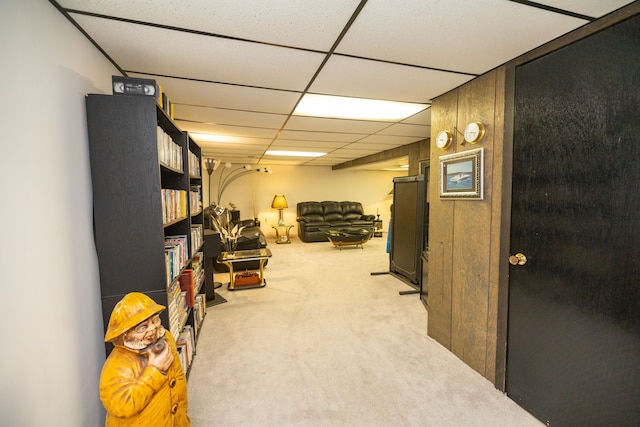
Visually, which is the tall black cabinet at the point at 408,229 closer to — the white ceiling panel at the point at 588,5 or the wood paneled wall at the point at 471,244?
the wood paneled wall at the point at 471,244

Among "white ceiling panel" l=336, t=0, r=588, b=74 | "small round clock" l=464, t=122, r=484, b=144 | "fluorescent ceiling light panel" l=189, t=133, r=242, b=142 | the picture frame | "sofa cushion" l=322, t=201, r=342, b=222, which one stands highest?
"fluorescent ceiling light panel" l=189, t=133, r=242, b=142

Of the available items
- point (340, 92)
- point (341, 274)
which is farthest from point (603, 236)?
point (341, 274)

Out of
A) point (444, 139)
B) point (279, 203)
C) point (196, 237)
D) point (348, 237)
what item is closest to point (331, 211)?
point (279, 203)

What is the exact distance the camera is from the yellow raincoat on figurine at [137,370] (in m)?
0.97

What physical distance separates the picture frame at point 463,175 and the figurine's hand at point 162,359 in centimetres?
200

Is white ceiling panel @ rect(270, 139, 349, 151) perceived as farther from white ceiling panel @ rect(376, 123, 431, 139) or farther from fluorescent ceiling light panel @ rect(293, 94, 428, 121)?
fluorescent ceiling light panel @ rect(293, 94, 428, 121)

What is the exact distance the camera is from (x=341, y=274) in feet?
14.6

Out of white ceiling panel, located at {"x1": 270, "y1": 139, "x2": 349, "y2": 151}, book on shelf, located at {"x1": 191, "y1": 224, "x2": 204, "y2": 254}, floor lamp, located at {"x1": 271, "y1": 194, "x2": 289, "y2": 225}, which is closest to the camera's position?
book on shelf, located at {"x1": 191, "y1": 224, "x2": 204, "y2": 254}

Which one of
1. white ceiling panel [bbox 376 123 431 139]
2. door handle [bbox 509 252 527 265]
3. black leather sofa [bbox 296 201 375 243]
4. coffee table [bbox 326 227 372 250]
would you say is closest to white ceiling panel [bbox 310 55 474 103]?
white ceiling panel [bbox 376 123 431 139]

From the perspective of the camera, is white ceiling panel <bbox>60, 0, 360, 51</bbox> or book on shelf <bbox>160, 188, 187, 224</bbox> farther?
book on shelf <bbox>160, 188, 187, 224</bbox>

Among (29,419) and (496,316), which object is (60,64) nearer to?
(29,419)

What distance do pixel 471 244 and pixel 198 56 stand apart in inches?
84.7

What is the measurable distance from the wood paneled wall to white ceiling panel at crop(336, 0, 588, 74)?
0.32 m

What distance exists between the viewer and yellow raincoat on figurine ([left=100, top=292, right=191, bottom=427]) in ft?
3.18
